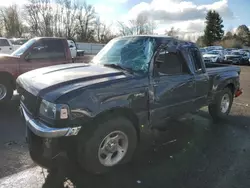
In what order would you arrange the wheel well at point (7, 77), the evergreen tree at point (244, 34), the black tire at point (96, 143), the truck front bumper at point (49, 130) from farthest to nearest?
the evergreen tree at point (244, 34) → the wheel well at point (7, 77) → the black tire at point (96, 143) → the truck front bumper at point (49, 130)

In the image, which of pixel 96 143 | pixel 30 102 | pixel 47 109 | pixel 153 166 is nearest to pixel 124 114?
pixel 96 143

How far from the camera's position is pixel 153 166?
145 inches

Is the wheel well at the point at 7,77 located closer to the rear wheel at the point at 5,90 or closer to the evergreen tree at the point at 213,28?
the rear wheel at the point at 5,90

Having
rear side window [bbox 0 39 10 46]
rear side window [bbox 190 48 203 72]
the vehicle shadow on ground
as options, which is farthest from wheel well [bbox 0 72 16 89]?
rear side window [bbox 0 39 10 46]

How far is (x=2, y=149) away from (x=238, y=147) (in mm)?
4348

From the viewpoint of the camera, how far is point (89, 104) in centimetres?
298

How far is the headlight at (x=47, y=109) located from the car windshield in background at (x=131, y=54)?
1.45 meters

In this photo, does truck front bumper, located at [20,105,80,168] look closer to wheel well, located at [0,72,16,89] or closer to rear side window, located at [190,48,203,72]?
rear side window, located at [190,48,203,72]

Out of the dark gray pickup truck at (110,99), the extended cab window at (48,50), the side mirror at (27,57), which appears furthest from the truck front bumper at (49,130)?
the extended cab window at (48,50)

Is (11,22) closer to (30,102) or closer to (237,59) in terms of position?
(237,59)

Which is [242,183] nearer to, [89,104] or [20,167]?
[89,104]

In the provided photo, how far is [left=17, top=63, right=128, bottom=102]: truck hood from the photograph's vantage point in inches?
119

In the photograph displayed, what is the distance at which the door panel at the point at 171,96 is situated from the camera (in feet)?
12.6

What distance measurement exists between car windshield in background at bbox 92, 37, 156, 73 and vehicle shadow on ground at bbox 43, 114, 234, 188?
1.49 metres
